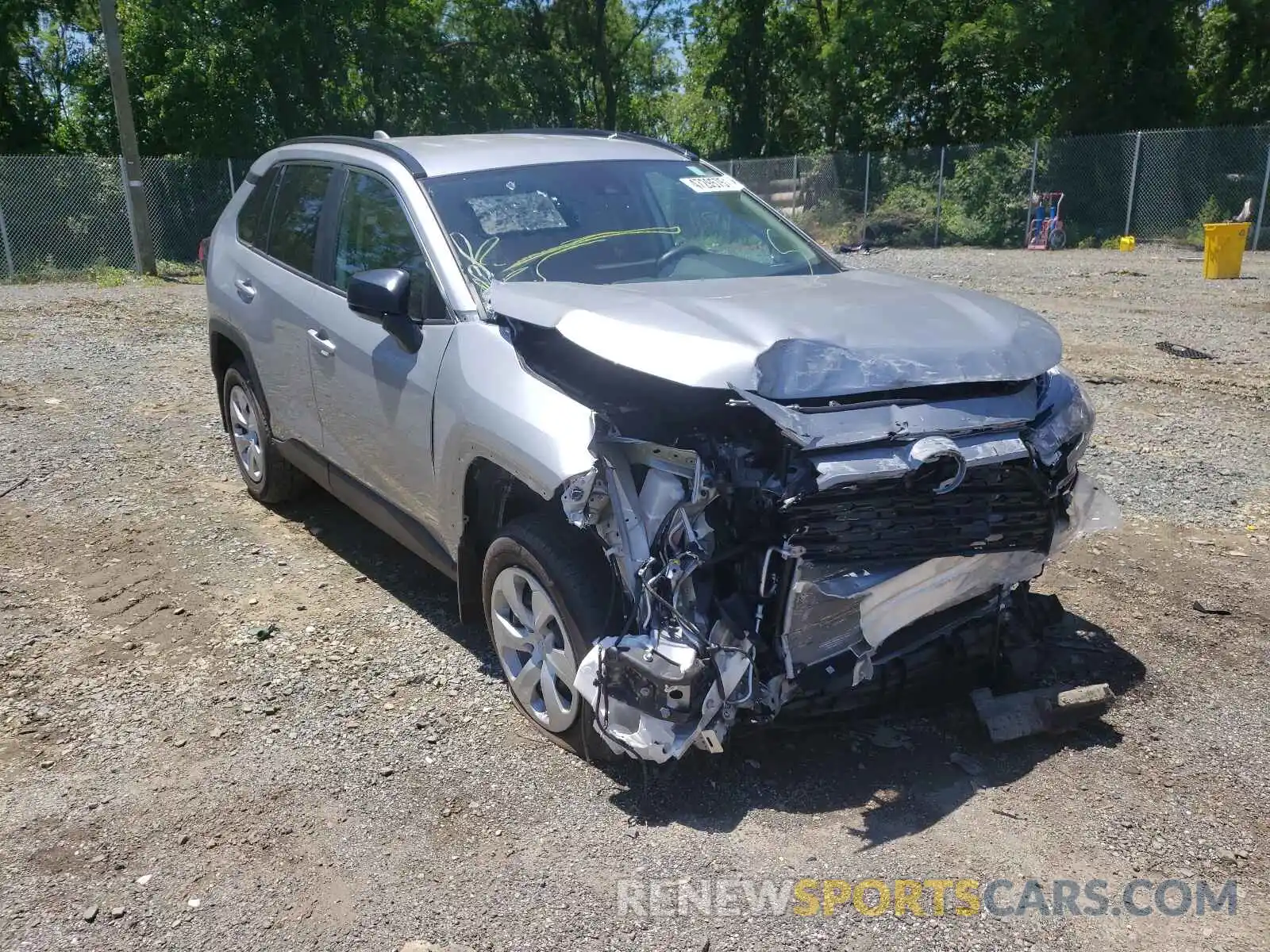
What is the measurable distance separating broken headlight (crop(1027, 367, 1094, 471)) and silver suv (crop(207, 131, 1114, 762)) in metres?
0.01

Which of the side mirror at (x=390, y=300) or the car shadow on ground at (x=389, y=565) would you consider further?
the car shadow on ground at (x=389, y=565)

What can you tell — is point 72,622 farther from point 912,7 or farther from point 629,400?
point 912,7

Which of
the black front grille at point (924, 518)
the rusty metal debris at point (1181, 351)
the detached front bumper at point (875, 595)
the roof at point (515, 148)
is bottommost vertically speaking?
the rusty metal debris at point (1181, 351)

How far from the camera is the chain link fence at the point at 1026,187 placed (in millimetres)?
21797

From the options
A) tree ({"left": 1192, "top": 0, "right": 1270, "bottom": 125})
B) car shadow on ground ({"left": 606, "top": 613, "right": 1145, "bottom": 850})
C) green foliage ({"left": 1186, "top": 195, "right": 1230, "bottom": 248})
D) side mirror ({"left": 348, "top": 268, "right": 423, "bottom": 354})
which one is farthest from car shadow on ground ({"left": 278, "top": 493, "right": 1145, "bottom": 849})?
A: tree ({"left": 1192, "top": 0, "right": 1270, "bottom": 125})

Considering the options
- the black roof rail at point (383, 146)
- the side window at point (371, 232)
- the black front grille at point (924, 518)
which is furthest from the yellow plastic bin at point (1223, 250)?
the side window at point (371, 232)

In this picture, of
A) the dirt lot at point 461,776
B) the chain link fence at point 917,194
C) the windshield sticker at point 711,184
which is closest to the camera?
the dirt lot at point 461,776

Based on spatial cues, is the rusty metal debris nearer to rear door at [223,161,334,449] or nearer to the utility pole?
rear door at [223,161,334,449]

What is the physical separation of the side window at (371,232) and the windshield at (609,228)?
0.67 feet

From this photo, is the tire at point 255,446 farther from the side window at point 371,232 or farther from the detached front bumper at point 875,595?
the detached front bumper at point 875,595

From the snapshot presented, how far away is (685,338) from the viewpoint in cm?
317

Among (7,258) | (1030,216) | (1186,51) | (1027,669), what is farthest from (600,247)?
(1186,51)

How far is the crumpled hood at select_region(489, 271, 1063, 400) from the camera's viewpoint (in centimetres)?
308

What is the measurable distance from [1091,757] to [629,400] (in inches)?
79.0
